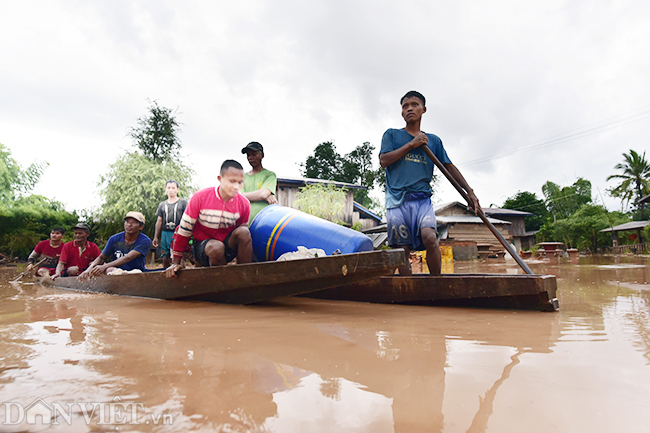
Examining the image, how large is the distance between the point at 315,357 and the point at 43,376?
0.97 metres

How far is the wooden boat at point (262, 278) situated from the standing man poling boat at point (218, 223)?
0.19 m

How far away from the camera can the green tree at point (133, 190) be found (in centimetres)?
1373

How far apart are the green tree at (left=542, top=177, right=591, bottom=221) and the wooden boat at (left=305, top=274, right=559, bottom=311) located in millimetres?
33267

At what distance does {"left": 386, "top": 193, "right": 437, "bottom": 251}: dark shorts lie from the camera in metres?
3.10

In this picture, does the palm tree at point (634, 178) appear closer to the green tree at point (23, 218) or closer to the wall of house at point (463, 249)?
the wall of house at point (463, 249)

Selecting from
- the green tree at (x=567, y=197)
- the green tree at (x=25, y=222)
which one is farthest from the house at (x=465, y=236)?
the green tree at (x=25, y=222)

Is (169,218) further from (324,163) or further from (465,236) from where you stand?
(324,163)

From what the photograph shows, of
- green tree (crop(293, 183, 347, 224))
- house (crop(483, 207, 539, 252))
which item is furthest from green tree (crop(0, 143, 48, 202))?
house (crop(483, 207, 539, 252))

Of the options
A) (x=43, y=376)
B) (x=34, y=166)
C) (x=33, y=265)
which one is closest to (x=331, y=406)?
(x=43, y=376)

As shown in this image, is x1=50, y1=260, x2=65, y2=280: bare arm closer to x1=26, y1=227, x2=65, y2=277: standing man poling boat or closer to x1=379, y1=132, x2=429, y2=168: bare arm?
x1=26, y1=227, x2=65, y2=277: standing man poling boat

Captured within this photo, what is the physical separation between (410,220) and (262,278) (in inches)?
53.8

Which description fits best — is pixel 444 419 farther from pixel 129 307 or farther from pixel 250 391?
pixel 129 307

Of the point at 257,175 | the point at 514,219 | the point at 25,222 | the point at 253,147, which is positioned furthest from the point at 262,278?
the point at 514,219

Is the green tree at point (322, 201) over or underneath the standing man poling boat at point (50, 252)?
over
